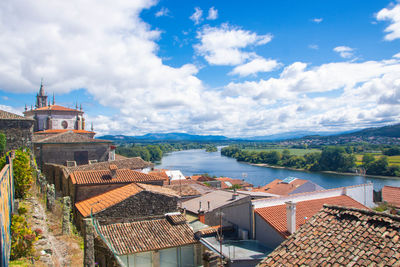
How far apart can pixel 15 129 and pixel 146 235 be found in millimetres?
11348

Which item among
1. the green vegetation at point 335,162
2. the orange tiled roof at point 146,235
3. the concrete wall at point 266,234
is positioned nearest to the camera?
the concrete wall at point 266,234

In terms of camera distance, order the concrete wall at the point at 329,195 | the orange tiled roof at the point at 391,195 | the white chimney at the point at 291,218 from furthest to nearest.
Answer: the orange tiled roof at the point at 391,195
the concrete wall at the point at 329,195
the white chimney at the point at 291,218

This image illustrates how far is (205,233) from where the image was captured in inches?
440

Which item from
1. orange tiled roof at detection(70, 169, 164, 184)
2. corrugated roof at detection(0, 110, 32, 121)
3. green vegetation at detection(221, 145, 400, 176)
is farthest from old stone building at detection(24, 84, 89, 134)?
green vegetation at detection(221, 145, 400, 176)

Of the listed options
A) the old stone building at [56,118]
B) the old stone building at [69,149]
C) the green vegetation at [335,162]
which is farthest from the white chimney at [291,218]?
the green vegetation at [335,162]

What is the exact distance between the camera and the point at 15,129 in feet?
54.4

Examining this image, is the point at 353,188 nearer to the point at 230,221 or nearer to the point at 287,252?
the point at 230,221

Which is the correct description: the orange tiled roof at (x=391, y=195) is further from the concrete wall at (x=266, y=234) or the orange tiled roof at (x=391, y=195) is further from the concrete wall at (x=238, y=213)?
the concrete wall at (x=266, y=234)

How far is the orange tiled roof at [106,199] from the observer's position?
12.4 metres

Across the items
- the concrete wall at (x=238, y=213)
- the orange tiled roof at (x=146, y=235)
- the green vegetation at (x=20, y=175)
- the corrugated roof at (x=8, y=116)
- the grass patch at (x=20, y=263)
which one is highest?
the corrugated roof at (x=8, y=116)

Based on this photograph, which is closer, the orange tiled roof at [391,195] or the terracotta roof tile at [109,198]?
the terracotta roof tile at [109,198]

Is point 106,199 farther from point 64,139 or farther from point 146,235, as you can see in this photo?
point 64,139

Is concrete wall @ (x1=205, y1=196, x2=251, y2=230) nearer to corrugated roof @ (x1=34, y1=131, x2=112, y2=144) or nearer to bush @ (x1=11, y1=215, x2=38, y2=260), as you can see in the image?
bush @ (x1=11, y1=215, x2=38, y2=260)

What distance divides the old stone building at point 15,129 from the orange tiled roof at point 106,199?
5811 millimetres
